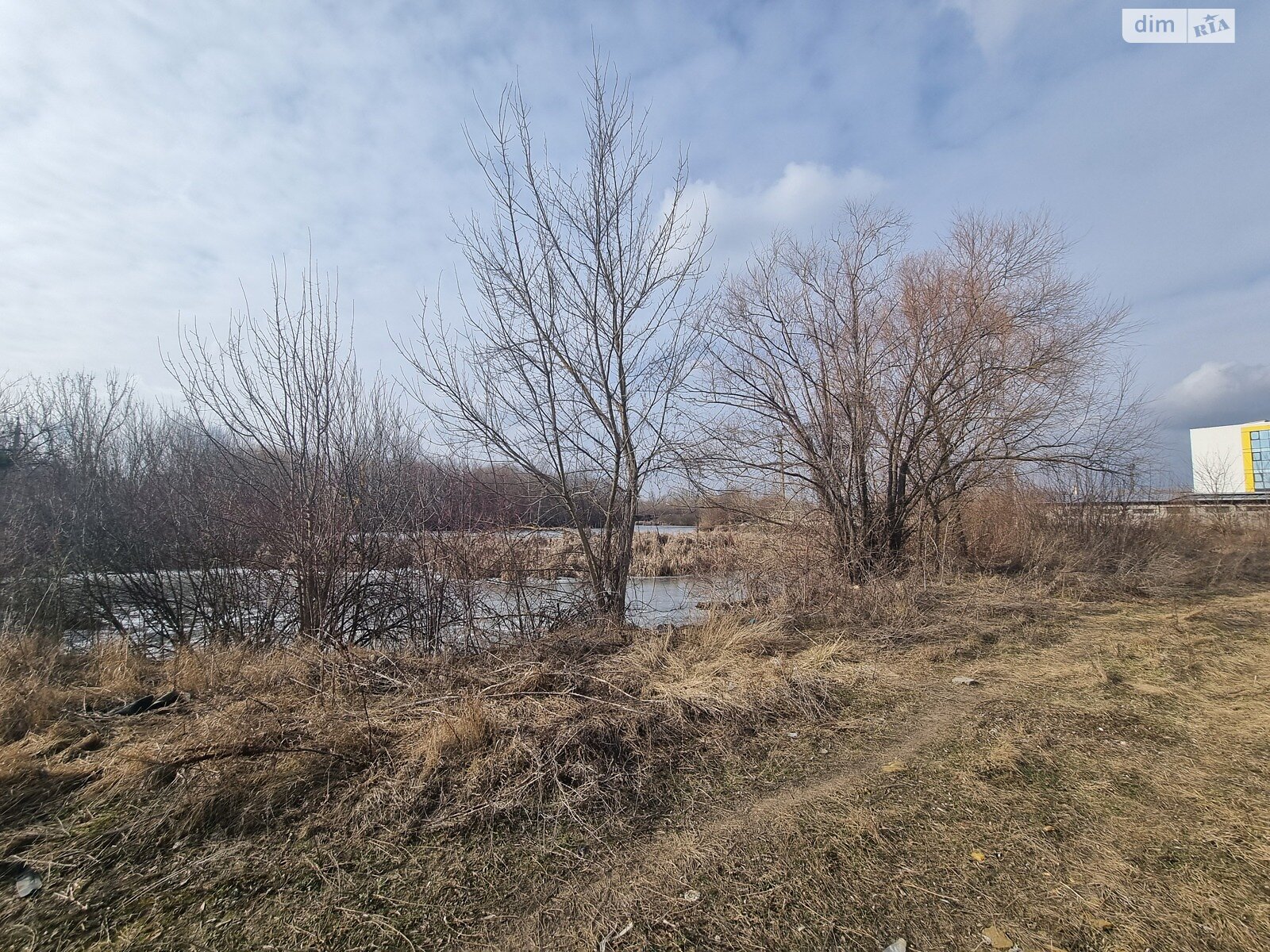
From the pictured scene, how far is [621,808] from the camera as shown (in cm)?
316

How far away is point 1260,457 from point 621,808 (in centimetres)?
6911

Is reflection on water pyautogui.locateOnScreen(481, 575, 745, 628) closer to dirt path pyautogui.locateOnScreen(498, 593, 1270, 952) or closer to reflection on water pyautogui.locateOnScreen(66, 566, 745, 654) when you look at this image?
reflection on water pyautogui.locateOnScreen(66, 566, 745, 654)

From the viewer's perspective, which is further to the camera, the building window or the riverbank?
the building window

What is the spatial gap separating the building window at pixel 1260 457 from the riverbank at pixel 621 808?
59723 mm

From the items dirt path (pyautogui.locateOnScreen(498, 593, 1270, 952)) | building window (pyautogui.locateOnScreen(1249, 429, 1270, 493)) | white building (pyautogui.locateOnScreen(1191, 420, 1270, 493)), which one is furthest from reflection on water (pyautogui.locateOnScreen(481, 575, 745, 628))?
building window (pyautogui.locateOnScreen(1249, 429, 1270, 493))

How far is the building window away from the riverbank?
59723 mm

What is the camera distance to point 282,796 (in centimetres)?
310

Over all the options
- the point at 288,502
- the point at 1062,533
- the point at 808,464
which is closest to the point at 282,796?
the point at 288,502

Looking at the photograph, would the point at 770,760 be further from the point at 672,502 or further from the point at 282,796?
the point at 672,502

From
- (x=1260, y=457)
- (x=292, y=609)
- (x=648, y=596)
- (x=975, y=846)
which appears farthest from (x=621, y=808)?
(x=1260, y=457)

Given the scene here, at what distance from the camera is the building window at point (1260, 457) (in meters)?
46.4

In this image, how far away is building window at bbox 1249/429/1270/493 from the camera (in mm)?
46438

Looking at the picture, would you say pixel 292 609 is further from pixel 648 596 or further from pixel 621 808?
pixel 648 596

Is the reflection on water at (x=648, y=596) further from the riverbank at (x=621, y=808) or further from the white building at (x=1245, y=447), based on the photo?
the white building at (x=1245, y=447)
